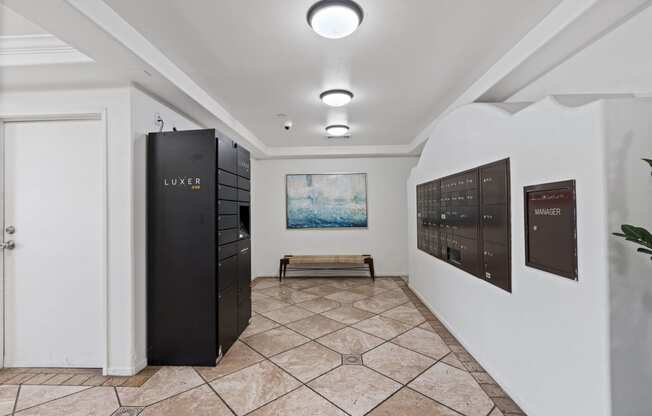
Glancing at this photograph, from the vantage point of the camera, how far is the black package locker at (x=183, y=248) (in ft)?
8.66

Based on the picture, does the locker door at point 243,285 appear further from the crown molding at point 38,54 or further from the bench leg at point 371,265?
the bench leg at point 371,265

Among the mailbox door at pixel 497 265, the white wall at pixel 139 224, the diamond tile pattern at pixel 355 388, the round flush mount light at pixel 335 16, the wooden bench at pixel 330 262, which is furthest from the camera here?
the wooden bench at pixel 330 262

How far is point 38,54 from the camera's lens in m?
2.21

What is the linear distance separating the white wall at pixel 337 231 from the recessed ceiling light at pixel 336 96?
3.07 metres

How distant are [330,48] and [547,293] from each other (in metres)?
2.34

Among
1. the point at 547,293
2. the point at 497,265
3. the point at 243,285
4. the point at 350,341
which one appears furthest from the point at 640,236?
the point at 243,285

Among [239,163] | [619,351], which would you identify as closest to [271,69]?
[239,163]

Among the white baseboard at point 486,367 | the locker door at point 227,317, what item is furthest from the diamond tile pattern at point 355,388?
the locker door at point 227,317

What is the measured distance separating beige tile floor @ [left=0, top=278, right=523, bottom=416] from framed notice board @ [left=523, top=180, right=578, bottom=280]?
1.09 meters

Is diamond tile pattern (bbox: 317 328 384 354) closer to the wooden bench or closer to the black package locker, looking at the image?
the black package locker

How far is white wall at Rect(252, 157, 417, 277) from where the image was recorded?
20.9 ft

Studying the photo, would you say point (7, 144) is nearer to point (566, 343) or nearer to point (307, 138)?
point (307, 138)

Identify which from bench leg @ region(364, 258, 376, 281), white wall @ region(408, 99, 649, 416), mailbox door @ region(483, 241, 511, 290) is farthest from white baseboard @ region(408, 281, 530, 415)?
bench leg @ region(364, 258, 376, 281)

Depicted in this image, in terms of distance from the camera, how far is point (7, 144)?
Result: 2709 mm
